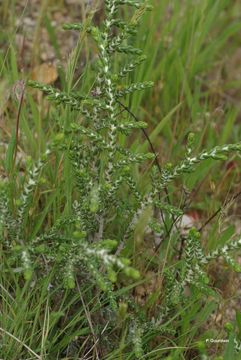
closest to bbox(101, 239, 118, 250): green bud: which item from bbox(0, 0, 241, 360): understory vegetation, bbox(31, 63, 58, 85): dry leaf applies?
bbox(0, 0, 241, 360): understory vegetation

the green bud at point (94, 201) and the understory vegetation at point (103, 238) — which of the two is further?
the understory vegetation at point (103, 238)

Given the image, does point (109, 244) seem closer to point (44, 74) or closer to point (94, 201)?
point (94, 201)

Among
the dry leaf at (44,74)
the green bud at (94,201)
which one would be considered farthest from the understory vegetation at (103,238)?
the dry leaf at (44,74)

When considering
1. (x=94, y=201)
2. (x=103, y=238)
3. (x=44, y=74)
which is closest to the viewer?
(x=94, y=201)

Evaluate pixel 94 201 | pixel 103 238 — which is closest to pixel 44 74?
pixel 103 238

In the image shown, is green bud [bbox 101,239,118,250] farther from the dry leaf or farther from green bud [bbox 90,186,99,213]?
the dry leaf

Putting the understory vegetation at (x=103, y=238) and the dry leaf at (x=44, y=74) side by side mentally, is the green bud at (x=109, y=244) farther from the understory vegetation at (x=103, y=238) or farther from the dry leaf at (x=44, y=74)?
the dry leaf at (x=44, y=74)

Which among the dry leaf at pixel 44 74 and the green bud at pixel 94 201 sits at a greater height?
the dry leaf at pixel 44 74

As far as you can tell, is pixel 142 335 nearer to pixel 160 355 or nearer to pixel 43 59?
pixel 160 355
